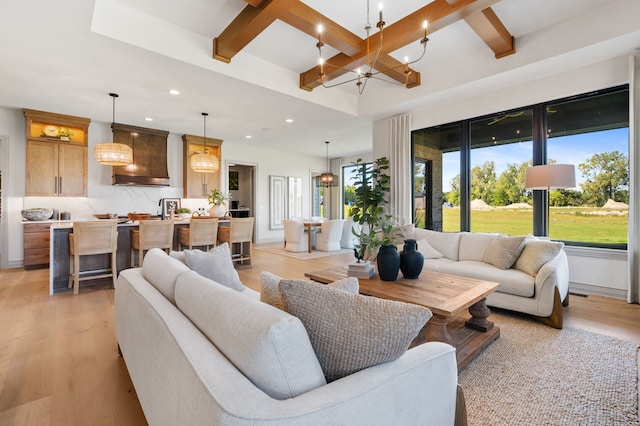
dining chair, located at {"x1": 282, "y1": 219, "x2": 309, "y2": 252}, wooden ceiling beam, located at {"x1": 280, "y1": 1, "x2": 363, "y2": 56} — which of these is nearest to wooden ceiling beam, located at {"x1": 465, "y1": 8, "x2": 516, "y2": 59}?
wooden ceiling beam, located at {"x1": 280, "y1": 1, "x2": 363, "y2": 56}

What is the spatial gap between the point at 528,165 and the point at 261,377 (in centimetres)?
482

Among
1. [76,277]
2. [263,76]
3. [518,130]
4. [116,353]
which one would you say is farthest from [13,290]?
[518,130]

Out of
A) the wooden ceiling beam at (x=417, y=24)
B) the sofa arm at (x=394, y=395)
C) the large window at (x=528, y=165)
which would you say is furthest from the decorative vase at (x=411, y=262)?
the large window at (x=528, y=165)

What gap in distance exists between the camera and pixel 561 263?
9.84 ft

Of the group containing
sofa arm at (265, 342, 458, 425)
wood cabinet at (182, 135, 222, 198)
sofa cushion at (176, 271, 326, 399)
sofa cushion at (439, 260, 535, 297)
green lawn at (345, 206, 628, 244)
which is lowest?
sofa cushion at (439, 260, 535, 297)

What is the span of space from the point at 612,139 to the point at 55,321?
655 centimetres

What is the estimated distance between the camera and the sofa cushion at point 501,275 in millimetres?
Result: 2862

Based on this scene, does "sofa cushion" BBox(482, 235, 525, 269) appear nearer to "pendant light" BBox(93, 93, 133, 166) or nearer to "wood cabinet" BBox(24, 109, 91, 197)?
"pendant light" BBox(93, 93, 133, 166)

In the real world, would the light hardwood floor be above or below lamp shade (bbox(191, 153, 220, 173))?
below

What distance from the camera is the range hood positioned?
19.9ft

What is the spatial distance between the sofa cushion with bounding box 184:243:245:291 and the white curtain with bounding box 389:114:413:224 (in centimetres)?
394

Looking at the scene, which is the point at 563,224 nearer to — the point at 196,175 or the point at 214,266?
the point at 214,266

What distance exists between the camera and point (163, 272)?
5.54 ft

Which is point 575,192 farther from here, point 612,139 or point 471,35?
point 471,35
